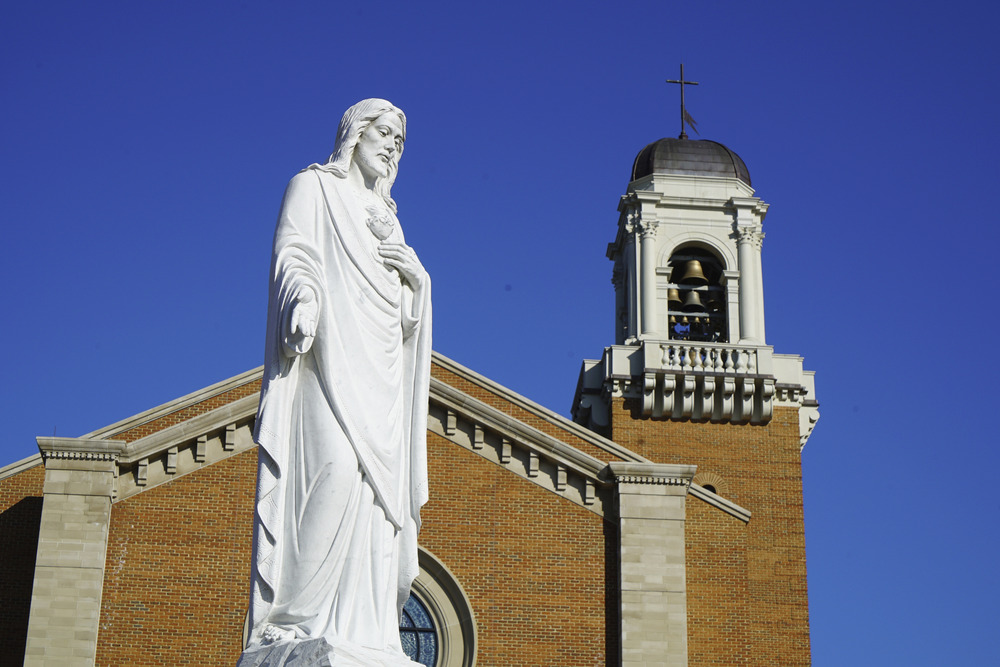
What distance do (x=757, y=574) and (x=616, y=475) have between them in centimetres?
1010

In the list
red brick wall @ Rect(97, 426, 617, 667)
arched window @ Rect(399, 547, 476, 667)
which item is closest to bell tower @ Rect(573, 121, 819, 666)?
red brick wall @ Rect(97, 426, 617, 667)

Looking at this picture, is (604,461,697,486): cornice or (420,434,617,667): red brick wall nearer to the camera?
(420,434,617,667): red brick wall

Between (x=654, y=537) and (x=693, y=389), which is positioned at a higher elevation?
(x=693, y=389)

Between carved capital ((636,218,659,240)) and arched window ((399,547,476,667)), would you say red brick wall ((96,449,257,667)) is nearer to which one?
arched window ((399,547,476,667))

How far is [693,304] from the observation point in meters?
35.3

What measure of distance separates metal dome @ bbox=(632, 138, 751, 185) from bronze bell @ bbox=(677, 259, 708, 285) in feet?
8.78

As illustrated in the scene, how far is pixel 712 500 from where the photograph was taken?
2633 cm

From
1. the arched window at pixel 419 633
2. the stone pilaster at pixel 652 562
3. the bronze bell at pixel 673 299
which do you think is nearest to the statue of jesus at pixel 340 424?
the stone pilaster at pixel 652 562

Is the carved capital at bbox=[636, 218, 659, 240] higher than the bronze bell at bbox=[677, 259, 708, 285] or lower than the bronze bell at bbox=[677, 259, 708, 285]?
higher

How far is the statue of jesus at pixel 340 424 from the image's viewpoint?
6.52 m

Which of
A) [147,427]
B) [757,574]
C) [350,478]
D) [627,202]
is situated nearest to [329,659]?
[350,478]

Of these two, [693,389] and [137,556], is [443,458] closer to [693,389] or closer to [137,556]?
[137,556]

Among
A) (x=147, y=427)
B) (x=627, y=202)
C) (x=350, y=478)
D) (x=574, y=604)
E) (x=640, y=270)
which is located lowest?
(x=350, y=478)

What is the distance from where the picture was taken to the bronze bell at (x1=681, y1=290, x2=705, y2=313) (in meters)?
35.3
